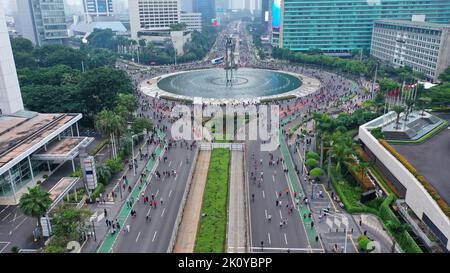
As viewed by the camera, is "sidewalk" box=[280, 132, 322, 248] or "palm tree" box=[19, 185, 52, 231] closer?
"palm tree" box=[19, 185, 52, 231]

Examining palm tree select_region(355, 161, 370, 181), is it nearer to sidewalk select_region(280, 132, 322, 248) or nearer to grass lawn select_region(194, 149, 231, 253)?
sidewalk select_region(280, 132, 322, 248)

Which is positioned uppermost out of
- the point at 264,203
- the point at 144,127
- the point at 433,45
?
the point at 433,45

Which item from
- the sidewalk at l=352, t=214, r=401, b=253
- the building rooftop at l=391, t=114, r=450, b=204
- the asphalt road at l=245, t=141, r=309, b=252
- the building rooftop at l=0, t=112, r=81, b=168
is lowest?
the sidewalk at l=352, t=214, r=401, b=253

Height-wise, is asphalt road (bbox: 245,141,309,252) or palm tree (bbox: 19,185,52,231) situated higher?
palm tree (bbox: 19,185,52,231)

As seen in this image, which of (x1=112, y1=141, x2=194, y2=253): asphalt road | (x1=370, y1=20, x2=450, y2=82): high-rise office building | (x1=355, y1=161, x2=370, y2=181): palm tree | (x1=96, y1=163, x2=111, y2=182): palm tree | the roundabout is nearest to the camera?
(x1=112, y1=141, x2=194, y2=253): asphalt road

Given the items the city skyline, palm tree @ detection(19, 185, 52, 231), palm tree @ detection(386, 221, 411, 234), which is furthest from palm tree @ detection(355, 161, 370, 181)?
palm tree @ detection(19, 185, 52, 231)

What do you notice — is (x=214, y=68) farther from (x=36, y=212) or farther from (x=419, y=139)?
(x=36, y=212)
